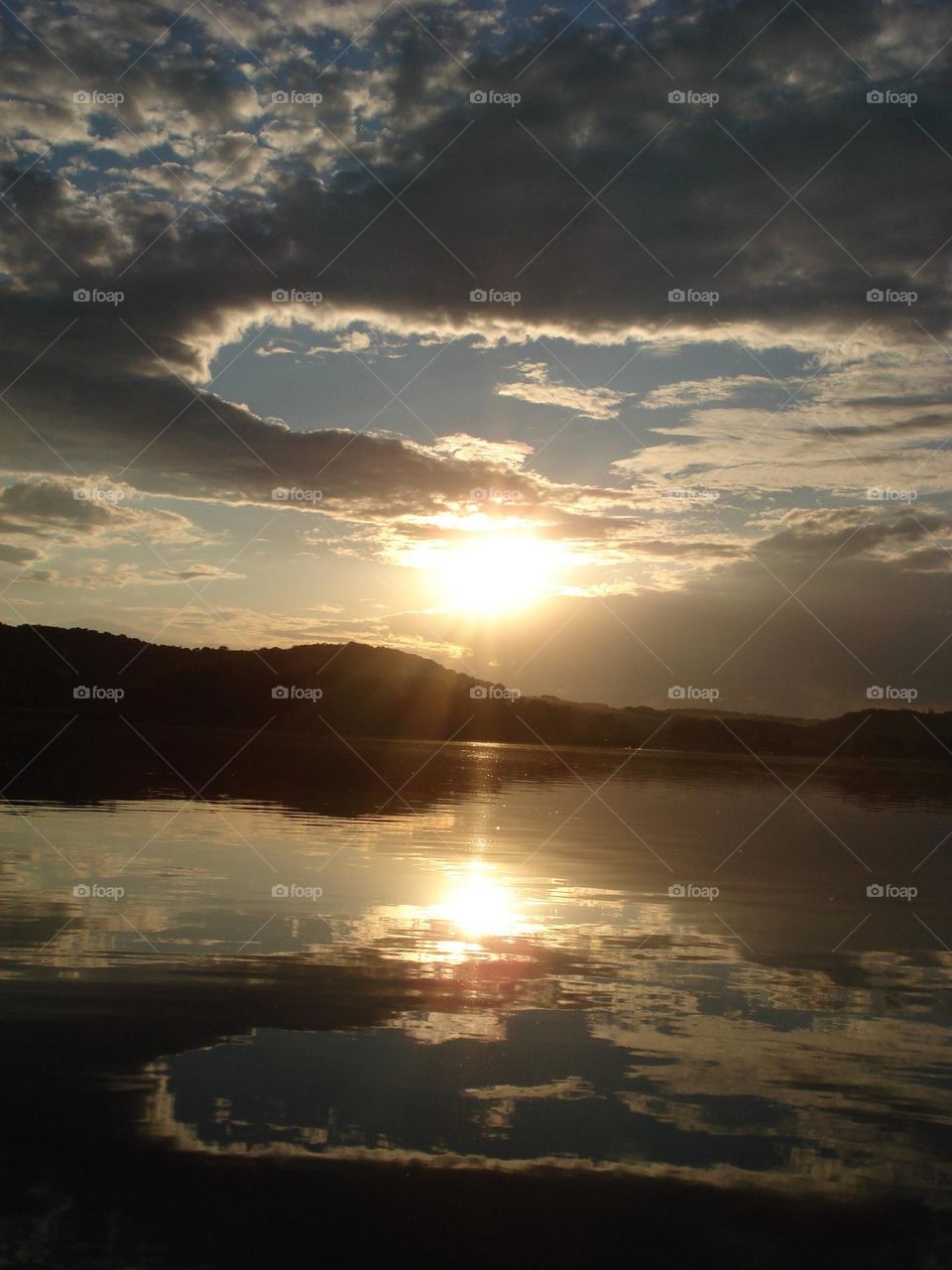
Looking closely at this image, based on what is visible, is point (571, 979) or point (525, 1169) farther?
point (571, 979)

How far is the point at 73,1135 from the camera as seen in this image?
9.04 m

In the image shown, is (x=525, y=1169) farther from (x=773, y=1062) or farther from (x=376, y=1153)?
(x=773, y=1062)

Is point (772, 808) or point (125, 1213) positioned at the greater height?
point (772, 808)

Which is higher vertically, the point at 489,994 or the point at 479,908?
the point at 479,908

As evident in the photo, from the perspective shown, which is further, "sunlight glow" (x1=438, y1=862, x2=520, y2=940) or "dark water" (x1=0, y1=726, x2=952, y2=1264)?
"sunlight glow" (x1=438, y1=862, x2=520, y2=940)

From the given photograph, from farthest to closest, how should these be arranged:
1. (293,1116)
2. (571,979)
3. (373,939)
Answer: (373,939)
(571,979)
(293,1116)

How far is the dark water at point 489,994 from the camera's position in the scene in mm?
9570

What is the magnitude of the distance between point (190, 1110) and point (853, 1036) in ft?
24.1

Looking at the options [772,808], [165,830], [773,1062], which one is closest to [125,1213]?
[773,1062]

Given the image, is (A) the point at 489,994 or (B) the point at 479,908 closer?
(A) the point at 489,994

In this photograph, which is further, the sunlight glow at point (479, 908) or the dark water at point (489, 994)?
the sunlight glow at point (479, 908)

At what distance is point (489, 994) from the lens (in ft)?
45.8

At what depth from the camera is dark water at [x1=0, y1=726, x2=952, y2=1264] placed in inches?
377

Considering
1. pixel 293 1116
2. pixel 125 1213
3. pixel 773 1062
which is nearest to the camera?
pixel 125 1213
